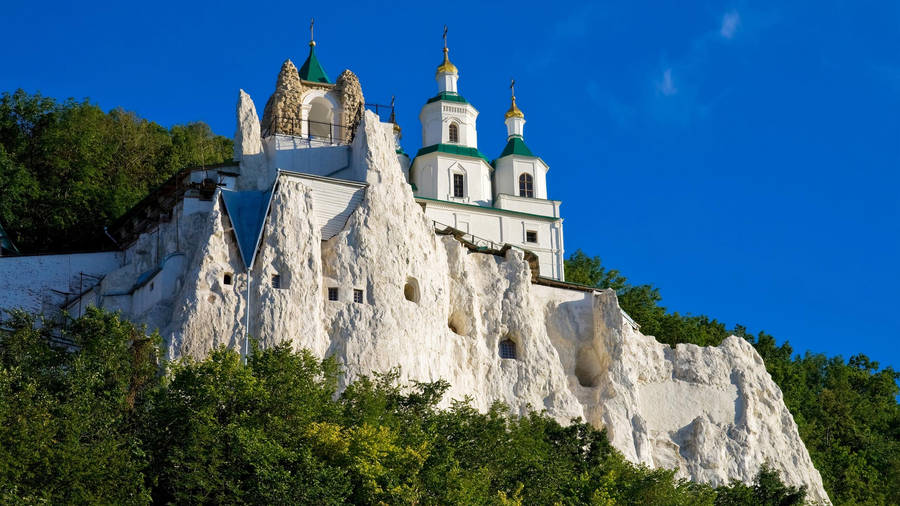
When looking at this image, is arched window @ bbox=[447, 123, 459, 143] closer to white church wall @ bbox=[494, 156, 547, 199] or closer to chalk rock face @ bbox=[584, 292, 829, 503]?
white church wall @ bbox=[494, 156, 547, 199]

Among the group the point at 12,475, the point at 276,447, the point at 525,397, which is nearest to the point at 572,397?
the point at 525,397

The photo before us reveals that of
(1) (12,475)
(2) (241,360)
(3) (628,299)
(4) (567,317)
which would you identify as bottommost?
(1) (12,475)

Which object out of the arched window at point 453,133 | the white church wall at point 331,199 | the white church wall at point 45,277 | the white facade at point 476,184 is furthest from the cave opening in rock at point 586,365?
the white church wall at point 45,277

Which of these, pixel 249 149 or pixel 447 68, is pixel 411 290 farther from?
pixel 447 68

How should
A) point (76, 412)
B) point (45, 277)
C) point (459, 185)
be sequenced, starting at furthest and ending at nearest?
point (459, 185) → point (45, 277) → point (76, 412)

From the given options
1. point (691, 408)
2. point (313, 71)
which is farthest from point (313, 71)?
point (691, 408)

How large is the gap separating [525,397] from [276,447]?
45.8ft

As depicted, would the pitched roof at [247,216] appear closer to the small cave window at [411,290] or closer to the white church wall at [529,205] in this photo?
the small cave window at [411,290]

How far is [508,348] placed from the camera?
45.3 metres

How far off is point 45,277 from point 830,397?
107 feet

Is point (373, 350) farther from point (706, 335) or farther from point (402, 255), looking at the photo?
point (706, 335)

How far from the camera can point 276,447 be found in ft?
104

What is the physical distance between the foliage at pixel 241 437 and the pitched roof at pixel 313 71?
14841 mm

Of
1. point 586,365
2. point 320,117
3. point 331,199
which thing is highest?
point 320,117
